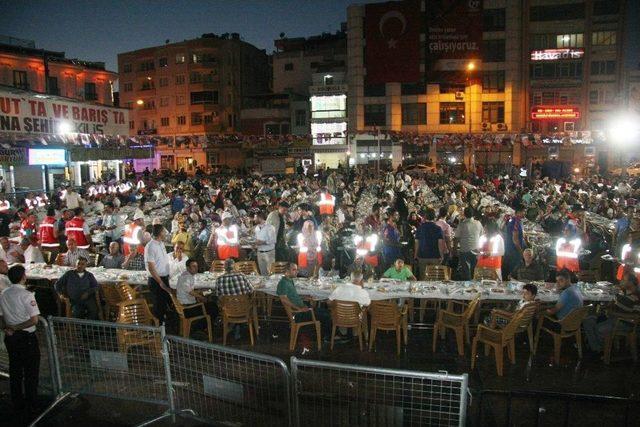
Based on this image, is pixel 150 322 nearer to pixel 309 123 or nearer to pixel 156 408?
pixel 156 408

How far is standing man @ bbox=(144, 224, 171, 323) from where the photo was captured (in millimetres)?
8938

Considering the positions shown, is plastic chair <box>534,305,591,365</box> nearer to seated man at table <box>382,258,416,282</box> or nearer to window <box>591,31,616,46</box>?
seated man at table <box>382,258,416,282</box>

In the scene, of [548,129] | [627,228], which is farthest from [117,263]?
[548,129]

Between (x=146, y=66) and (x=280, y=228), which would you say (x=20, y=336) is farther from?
(x=146, y=66)

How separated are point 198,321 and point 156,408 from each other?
2.64 m

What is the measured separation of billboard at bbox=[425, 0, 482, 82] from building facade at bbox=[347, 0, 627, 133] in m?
3.25

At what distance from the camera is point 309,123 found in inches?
1976

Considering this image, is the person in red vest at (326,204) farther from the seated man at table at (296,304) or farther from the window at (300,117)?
the window at (300,117)

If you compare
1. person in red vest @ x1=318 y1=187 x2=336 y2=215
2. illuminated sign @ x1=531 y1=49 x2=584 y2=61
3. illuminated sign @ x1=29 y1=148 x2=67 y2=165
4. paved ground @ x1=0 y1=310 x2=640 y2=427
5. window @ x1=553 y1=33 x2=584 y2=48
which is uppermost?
window @ x1=553 y1=33 x2=584 y2=48

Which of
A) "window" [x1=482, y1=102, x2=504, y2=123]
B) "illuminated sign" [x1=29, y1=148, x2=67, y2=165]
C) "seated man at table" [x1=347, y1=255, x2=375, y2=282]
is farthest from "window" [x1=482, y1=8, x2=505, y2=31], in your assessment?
"seated man at table" [x1=347, y1=255, x2=375, y2=282]

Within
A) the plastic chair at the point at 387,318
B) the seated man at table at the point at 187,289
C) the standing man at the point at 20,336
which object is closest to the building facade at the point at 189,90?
the seated man at table at the point at 187,289

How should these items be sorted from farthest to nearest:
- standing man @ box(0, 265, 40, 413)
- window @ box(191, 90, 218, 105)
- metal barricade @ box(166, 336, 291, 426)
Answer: window @ box(191, 90, 218, 105) < standing man @ box(0, 265, 40, 413) < metal barricade @ box(166, 336, 291, 426)

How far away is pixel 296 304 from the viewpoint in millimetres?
8523

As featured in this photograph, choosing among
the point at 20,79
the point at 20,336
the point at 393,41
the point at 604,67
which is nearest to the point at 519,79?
the point at 604,67
